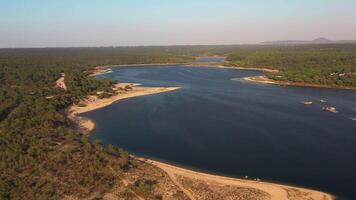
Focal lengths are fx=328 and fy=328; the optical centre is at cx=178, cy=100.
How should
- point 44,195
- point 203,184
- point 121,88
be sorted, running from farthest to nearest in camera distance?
point 121,88 < point 203,184 < point 44,195

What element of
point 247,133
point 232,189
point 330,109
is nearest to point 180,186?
point 232,189

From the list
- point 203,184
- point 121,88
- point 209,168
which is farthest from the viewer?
point 121,88

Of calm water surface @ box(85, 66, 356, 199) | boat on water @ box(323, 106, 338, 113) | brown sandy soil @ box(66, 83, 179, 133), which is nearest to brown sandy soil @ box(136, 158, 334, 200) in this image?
calm water surface @ box(85, 66, 356, 199)

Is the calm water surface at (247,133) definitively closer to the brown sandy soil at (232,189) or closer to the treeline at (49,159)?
the brown sandy soil at (232,189)

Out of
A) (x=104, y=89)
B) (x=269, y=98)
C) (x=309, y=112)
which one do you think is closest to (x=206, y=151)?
A: (x=309, y=112)

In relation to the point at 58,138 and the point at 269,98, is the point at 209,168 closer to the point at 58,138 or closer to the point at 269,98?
the point at 58,138

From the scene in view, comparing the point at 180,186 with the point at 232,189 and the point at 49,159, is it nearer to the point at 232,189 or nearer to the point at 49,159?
the point at 232,189

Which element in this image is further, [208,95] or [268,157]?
[208,95]
